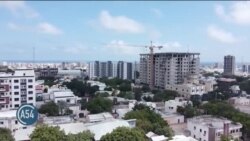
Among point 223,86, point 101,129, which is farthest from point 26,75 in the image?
point 223,86

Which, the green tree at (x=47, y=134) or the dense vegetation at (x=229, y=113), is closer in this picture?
the green tree at (x=47, y=134)

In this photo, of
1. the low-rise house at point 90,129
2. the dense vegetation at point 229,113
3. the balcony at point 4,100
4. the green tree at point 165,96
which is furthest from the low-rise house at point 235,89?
the balcony at point 4,100

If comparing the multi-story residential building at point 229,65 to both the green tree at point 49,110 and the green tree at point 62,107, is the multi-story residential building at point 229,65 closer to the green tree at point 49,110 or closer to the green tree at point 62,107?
the green tree at point 62,107

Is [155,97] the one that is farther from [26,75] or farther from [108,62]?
[108,62]

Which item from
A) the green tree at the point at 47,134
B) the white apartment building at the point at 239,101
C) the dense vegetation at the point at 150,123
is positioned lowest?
the white apartment building at the point at 239,101

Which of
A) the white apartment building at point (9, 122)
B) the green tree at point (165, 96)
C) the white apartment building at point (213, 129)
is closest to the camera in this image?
the white apartment building at point (213, 129)

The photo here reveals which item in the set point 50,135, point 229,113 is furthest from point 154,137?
point 229,113

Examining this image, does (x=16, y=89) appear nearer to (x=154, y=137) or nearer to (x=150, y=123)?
(x=150, y=123)
